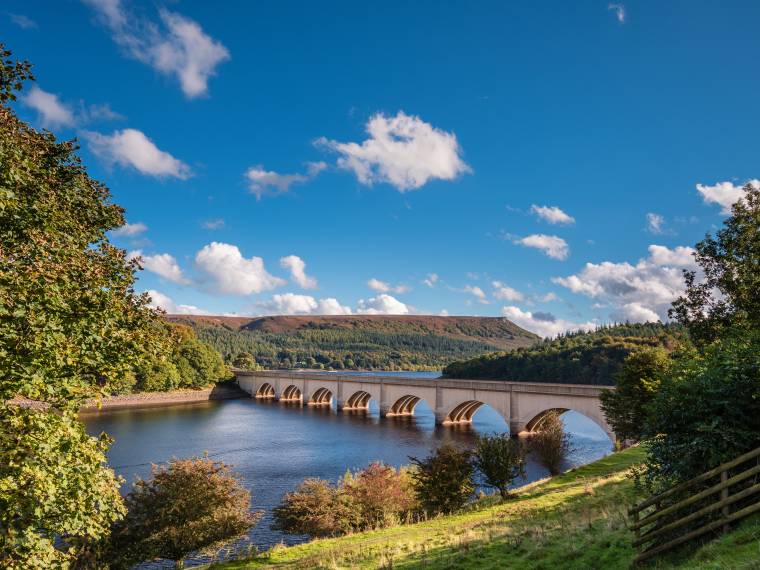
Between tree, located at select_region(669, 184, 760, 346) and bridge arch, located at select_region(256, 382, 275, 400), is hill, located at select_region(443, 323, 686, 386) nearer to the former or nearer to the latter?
bridge arch, located at select_region(256, 382, 275, 400)

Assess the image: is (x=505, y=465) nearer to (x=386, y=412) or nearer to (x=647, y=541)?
(x=647, y=541)

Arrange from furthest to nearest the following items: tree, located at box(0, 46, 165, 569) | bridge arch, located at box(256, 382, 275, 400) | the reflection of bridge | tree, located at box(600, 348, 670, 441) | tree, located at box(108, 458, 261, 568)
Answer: bridge arch, located at box(256, 382, 275, 400) → the reflection of bridge → tree, located at box(600, 348, 670, 441) → tree, located at box(108, 458, 261, 568) → tree, located at box(0, 46, 165, 569)

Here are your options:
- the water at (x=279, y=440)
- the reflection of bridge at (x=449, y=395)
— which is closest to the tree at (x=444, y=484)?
the water at (x=279, y=440)

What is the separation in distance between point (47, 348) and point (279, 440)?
52.6 metres

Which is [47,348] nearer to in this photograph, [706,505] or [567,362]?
Answer: [706,505]

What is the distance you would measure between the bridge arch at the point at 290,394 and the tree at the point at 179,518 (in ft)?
301

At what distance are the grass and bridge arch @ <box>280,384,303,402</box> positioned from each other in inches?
3618

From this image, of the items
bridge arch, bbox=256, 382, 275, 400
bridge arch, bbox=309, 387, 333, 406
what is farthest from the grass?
bridge arch, bbox=256, 382, 275, 400

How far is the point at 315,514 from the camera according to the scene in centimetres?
2472

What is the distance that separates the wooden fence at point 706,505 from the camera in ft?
29.6

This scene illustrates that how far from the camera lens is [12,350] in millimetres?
9938

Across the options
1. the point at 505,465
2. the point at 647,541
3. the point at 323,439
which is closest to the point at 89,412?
the point at 323,439

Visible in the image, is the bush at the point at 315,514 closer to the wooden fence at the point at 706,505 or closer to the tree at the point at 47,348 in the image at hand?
the tree at the point at 47,348

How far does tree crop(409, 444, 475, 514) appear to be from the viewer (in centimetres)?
2708
